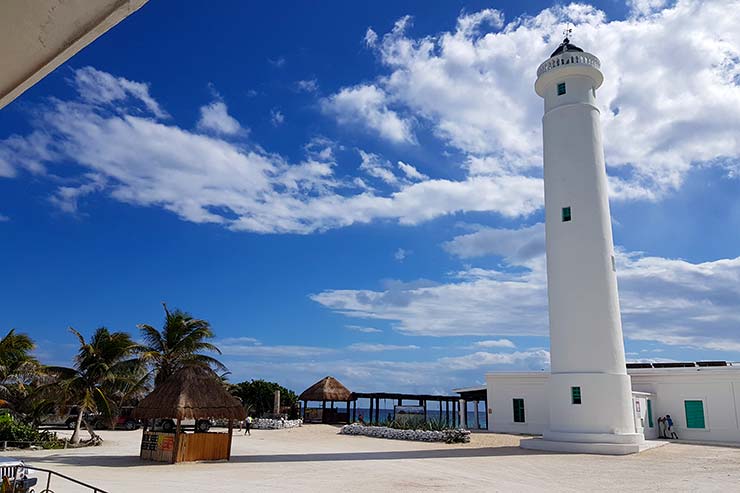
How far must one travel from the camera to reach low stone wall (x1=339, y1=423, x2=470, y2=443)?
79.0ft

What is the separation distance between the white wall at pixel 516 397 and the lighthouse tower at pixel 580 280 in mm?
5813

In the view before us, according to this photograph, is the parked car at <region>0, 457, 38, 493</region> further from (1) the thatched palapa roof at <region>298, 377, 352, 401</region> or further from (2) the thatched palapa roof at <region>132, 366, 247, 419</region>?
(1) the thatched palapa roof at <region>298, 377, 352, 401</region>

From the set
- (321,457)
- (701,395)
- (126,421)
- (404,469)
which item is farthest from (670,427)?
(126,421)

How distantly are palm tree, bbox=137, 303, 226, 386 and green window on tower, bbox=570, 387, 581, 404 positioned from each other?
17.3m

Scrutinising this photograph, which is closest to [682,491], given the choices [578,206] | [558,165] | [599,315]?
[599,315]

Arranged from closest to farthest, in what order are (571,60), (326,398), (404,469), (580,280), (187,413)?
(404,469)
(187,413)
(580,280)
(571,60)
(326,398)

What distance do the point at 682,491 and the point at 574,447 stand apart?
7260 mm

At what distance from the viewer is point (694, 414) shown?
2552 cm

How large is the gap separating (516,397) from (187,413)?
696 inches

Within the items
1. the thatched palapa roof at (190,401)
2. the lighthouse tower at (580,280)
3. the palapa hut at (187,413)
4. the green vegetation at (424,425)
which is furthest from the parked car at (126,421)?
the lighthouse tower at (580,280)

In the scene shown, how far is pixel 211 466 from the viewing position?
16.4m

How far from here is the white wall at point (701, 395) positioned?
24672 millimetres

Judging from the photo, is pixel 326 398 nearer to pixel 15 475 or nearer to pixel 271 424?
pixel 271 424

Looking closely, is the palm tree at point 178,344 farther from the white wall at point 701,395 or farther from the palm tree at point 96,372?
the white wall at point 701,395
